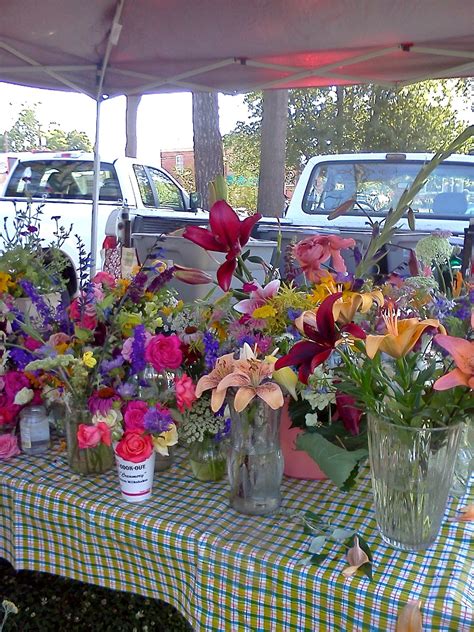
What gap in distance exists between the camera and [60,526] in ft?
4.11

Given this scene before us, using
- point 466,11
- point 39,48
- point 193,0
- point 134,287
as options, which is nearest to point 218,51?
point 193,0

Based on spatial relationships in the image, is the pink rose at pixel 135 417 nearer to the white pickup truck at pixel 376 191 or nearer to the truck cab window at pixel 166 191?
the white pickup truck at pixel 376 191

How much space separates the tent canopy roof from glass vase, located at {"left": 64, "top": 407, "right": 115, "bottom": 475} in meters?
2.47

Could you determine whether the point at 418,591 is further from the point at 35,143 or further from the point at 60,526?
the point at 35,143

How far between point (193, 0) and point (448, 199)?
2.55 meters

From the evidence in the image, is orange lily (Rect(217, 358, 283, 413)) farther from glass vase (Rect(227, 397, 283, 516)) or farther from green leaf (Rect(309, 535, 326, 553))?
green leaf (Rect(309, 535, 326, 553))

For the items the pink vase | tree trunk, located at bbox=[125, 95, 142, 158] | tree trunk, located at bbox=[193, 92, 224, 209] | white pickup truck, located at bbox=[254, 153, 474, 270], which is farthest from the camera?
tree trunk, located at bbox=[125, 95, 142, 158]

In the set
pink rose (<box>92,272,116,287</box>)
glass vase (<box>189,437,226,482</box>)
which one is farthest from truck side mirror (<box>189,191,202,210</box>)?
glass vase (<box>189,437,226,482</box>)

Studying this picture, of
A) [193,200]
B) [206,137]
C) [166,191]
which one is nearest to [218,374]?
[193,200]

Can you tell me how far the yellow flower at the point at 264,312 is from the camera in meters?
1.21

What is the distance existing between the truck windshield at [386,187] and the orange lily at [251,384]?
139 inches

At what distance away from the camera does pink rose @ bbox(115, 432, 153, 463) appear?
1190 mm

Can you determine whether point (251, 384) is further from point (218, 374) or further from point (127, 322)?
point (127, 322)

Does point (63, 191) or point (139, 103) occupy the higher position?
point (139, 103)
